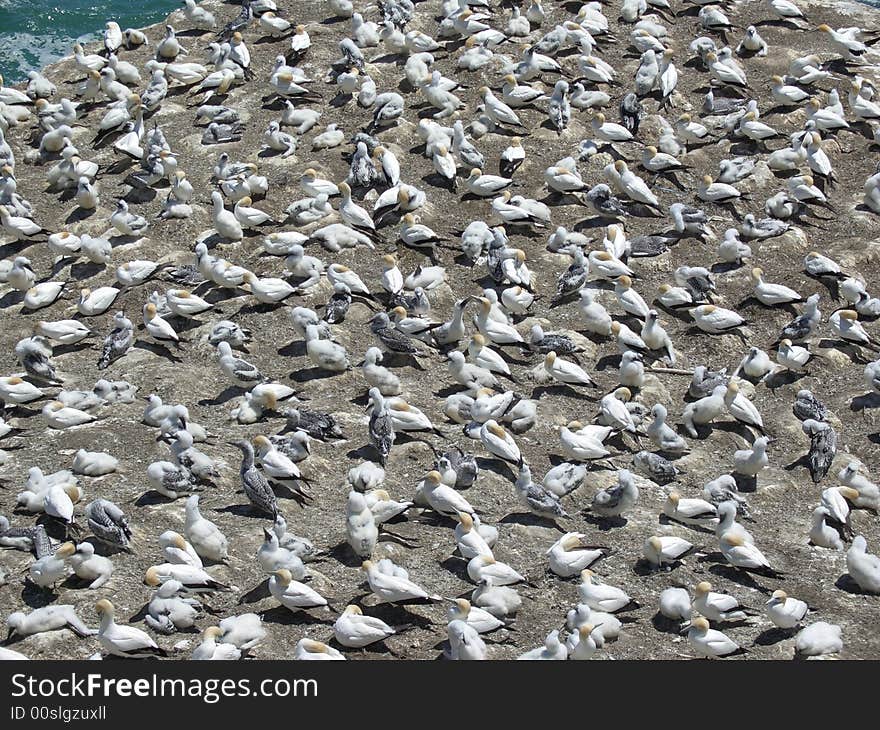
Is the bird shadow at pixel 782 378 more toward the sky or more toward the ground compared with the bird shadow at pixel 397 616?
more toward the ground

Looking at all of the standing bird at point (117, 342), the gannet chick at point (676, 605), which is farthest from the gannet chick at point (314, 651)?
the standing bird at point (117, 342)

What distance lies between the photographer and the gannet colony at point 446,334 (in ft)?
53.6

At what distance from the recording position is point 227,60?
1179 inches

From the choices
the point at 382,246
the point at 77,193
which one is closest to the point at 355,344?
→ the point at 382,246

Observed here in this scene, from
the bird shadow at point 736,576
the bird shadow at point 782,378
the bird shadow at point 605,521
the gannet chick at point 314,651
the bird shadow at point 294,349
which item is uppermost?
the gannet chick at point 314,651

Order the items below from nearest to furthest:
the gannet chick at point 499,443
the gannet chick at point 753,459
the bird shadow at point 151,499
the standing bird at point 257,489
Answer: the standing bird at point 257,489, the bird shadow at point 151,499, the gannet chick at point 499,443, the gannet chick at point 753,459

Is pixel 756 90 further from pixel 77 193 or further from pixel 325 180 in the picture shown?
pixel 77 193

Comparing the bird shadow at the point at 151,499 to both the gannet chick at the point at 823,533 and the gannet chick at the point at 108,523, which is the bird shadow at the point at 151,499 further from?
the gannet chick at the point at 823,533

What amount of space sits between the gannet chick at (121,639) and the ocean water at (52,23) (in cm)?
2957

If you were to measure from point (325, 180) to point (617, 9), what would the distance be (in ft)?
35.5

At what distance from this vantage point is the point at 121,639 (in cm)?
1505

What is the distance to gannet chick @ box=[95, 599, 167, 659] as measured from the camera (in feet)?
49.4

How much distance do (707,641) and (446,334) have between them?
316 inches

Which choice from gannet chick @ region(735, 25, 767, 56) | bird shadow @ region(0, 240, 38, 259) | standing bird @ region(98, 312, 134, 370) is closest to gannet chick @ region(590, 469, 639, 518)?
standing bird @ region(98, 312, 134, 370)
